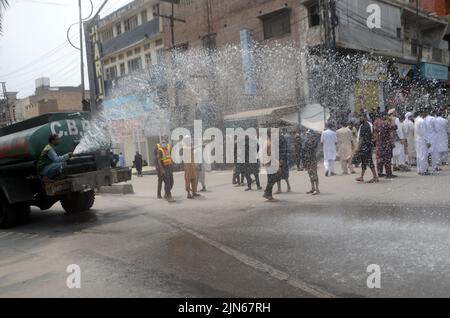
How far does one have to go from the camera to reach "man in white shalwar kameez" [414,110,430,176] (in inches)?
449

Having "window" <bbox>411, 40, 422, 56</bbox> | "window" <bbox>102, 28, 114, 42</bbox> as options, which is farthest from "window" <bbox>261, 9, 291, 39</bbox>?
"window" <bbox>102, 28, 114, 42</bbox>

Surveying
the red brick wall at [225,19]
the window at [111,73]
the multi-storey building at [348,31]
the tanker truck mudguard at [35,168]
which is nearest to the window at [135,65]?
the window at [111,73]

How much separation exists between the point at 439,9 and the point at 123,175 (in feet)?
91.5

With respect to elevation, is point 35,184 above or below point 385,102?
below

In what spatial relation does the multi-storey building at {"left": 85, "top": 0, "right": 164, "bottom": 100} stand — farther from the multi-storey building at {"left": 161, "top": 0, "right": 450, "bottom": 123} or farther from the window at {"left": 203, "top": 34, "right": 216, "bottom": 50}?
the window at {"left": 203, "top": 34, "right": 216, "bottom": 50}

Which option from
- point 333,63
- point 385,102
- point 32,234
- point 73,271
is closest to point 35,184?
point 32,234

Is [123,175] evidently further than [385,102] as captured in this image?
No

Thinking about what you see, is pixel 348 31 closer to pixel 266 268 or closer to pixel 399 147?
pixel 399 147

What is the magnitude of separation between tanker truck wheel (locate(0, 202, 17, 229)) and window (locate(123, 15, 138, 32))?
91.3 ft

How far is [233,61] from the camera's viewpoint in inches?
909

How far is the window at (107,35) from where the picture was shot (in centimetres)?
3825

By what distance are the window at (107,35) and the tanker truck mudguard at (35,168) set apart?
30484mm

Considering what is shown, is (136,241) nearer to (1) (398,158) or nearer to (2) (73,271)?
(2) (73,271)

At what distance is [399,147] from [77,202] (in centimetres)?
880
